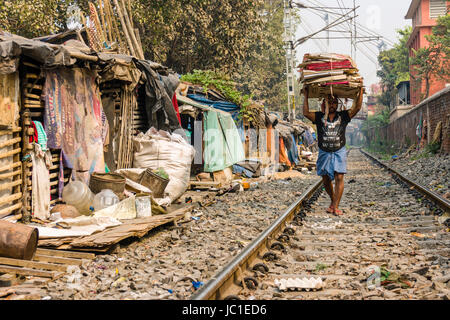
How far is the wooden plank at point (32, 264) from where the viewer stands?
4480mm

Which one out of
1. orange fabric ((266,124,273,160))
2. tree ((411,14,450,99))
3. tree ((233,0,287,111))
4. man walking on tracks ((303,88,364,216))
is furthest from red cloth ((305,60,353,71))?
tree ((411,14,450,99))

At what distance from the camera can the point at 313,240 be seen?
5816mm

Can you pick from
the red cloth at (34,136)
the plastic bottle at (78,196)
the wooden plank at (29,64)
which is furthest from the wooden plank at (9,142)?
the plastic bottle at (78,196)

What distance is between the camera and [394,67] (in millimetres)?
51531

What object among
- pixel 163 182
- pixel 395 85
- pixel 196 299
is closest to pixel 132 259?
pixel 196 299

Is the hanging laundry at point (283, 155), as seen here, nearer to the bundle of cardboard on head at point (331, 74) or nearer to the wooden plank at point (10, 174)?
the bundle of cardboard on head at point (331, 74)

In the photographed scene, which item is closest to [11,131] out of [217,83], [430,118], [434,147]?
[217,83]

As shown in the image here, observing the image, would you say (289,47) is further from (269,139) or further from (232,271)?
(232,271)

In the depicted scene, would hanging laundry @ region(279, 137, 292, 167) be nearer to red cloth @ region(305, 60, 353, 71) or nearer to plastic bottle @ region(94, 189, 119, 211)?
red cloth @ region(305, 60, 353, 71)

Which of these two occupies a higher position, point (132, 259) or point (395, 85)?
point (395, 85)

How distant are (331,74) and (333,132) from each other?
958 millimetres

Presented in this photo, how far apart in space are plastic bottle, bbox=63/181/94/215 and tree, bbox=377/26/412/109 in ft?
147
